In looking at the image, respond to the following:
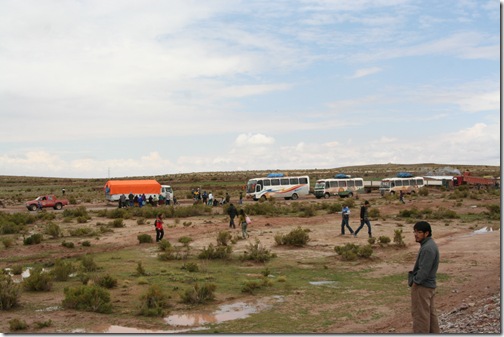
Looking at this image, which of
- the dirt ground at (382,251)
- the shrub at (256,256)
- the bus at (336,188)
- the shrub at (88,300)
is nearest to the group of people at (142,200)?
the dirt ground at (382,251)

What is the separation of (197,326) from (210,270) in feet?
23.6

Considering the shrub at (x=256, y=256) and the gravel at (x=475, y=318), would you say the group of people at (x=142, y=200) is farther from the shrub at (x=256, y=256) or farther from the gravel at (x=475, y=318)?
the gravel at (x=475, y=318)

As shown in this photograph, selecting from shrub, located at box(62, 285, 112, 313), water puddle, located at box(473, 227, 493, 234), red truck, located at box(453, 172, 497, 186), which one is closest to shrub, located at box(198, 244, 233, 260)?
shrub, located at box(62, 285, 112, 313)

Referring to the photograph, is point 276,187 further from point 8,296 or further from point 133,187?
point 8,296

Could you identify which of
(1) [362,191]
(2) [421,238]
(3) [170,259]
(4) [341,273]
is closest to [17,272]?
(3) [170,259]

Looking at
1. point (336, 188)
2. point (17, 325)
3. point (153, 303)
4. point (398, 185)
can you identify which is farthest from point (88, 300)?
point (398, 185)

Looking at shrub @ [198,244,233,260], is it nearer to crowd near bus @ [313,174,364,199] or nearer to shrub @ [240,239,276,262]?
shrub @ [240,239,276,262]

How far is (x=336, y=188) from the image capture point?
69312 millimetres

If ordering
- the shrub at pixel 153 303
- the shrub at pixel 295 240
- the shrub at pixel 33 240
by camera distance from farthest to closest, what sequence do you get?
the shrub at pixel 33 240 → the shrub at pixel 295 240 → the shrub at pixel 153 303

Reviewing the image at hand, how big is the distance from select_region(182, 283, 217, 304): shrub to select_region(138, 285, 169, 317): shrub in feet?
2.00

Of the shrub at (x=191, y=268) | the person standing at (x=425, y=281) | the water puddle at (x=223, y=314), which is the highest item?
the person standing at (x=425, y=281)

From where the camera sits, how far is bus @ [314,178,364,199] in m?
68.2

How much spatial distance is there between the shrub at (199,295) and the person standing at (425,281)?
775cm

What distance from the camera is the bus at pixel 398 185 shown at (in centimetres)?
6981
